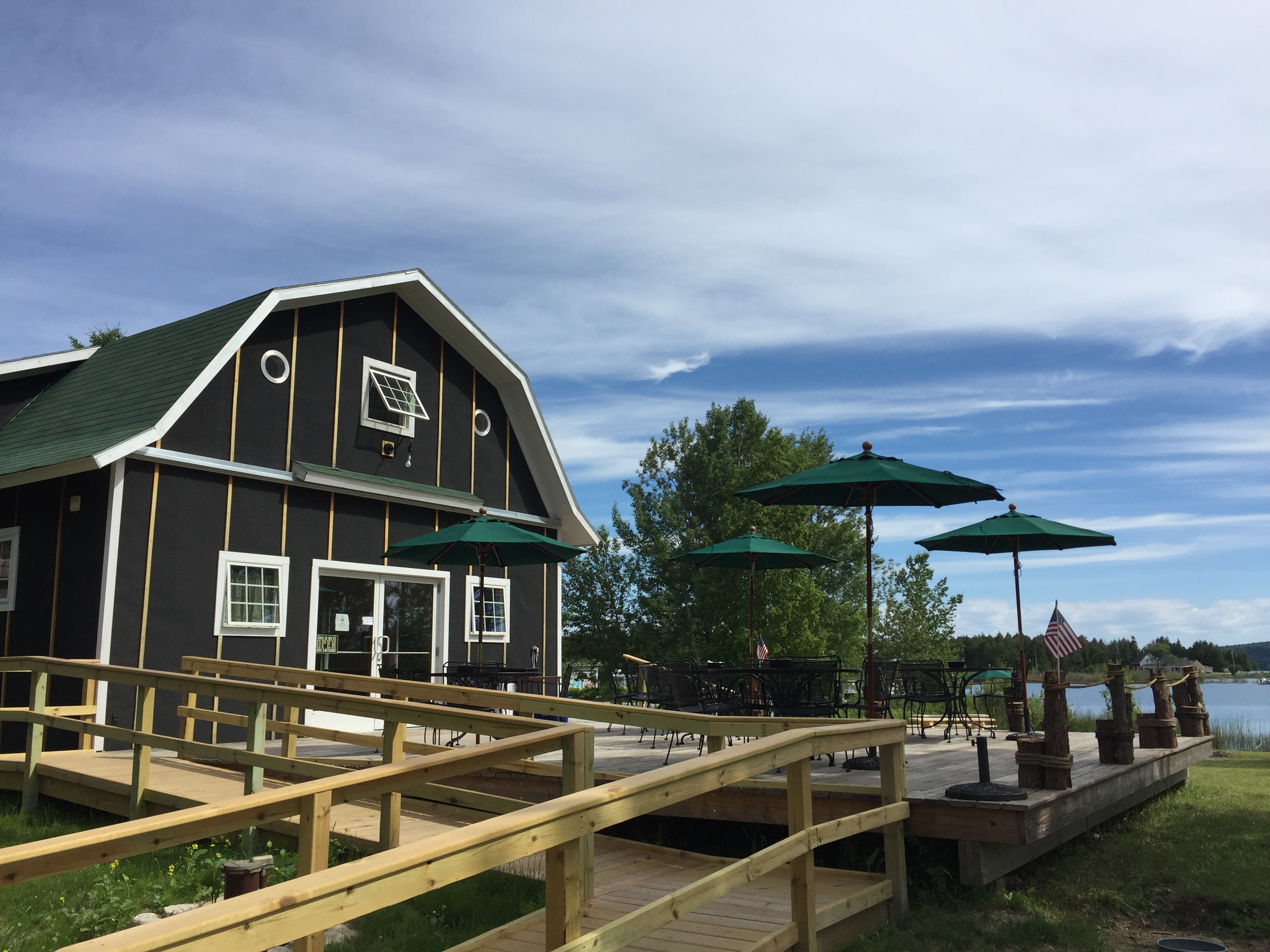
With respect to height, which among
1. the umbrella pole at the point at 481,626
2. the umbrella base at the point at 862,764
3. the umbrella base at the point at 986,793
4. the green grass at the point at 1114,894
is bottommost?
the green grass at the point at 1114,894

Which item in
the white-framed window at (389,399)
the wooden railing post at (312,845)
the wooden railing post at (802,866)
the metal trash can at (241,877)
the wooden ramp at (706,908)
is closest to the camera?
the wooden railing post at (312,845)

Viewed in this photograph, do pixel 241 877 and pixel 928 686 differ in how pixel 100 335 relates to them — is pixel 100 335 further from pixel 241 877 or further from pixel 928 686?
pixel 241 877

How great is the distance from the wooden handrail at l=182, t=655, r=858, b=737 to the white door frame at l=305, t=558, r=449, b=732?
2916mm

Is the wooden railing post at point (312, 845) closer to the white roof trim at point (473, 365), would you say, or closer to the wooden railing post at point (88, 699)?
the wooden railing post at point (88, 699)

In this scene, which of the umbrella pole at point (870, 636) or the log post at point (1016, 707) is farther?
the log post at point (1016, 707)

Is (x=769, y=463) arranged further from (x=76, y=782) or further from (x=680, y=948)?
(x=680, y=948)

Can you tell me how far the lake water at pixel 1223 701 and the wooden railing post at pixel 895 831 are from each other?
6.85 feet

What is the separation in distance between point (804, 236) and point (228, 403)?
302 inches

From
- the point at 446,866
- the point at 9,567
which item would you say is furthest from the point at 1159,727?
the point at 9,567

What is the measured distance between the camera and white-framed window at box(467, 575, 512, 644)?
13.0m

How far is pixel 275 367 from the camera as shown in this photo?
11.0 m

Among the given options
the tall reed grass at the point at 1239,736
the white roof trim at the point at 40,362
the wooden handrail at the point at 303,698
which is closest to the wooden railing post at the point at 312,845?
the wooden handrail at the point at 303,698

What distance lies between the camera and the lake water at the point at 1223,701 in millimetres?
19820

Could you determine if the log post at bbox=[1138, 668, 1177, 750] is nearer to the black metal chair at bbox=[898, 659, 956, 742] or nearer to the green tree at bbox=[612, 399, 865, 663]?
the black metal chair at bbox=[898, 659, 956, 742]
